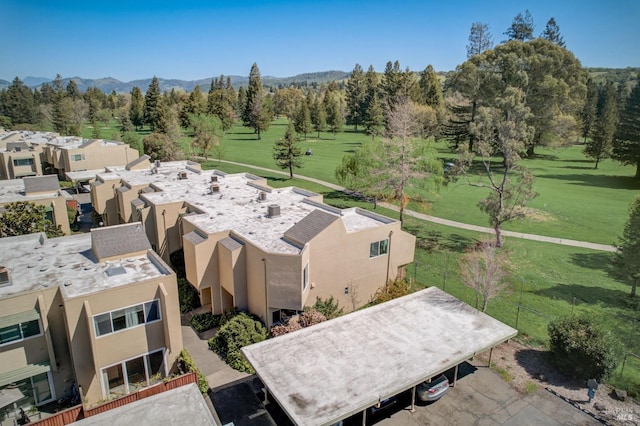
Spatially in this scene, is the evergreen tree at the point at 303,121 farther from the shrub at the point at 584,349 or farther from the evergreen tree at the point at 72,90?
the shrub at the point at 584,349

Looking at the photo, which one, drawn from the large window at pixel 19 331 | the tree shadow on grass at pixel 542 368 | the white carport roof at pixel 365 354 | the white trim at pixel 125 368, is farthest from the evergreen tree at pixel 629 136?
the large window at pixel 19 331

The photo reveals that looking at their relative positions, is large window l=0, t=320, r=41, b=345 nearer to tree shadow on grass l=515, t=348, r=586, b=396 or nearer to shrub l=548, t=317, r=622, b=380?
tree shadow on grass l=515, t=348, r=586, b=396

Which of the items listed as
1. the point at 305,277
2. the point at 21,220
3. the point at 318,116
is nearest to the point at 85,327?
the point at 305,277

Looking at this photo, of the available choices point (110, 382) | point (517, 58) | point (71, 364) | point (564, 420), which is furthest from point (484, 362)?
point (517, 58)

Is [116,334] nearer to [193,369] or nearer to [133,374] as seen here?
[133,374]

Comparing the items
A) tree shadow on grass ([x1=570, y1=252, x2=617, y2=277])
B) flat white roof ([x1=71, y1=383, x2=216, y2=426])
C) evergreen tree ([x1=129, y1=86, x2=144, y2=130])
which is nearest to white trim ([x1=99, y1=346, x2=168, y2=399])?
flat white roof ([x1=71, y1=383, x2=216, y2=426])

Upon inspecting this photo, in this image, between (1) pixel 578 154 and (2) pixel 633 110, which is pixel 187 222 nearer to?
(2) pixel 633 110
